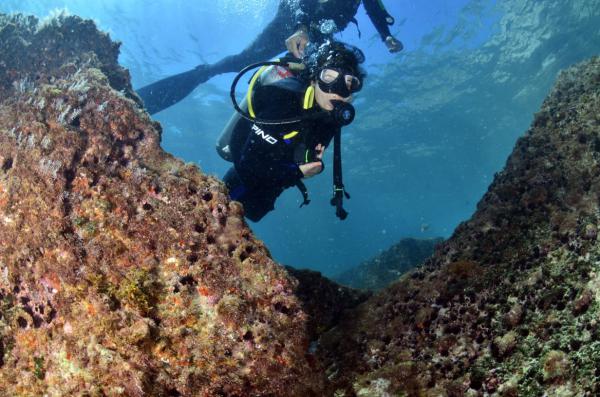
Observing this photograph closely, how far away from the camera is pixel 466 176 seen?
55.0 m

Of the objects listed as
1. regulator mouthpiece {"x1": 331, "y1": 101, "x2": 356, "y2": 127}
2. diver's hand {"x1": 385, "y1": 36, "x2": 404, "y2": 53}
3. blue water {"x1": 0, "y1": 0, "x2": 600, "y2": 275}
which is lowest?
regulator mouthpiece {"x1": 331, "y1": 101, "x2": 356, "y2": 127}

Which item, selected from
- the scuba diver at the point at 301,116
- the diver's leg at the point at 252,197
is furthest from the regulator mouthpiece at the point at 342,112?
the diver's leg at the point at 252,197

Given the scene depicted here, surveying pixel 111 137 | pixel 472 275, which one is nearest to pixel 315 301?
pixel 472 275

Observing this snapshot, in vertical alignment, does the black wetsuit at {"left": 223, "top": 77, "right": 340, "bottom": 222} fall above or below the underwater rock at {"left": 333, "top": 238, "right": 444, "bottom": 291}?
below

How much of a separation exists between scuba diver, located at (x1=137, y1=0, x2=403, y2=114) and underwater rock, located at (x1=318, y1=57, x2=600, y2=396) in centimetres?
416

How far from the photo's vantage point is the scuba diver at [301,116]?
4430 mm

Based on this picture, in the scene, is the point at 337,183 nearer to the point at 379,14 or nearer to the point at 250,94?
the point at 250,94

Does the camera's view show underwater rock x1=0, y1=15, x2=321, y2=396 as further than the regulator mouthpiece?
No

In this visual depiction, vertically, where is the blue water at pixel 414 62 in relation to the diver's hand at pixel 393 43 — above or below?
above

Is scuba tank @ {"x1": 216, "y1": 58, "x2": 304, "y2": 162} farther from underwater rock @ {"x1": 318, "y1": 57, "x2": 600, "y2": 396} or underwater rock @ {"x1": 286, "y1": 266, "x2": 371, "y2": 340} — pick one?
underwater rock @ {"x1": 318, "y1": 57, "x2": 600, "y2": 396}

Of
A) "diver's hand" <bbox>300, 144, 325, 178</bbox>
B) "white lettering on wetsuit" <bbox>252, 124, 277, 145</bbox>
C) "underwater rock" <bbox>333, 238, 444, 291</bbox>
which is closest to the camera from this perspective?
"diver's hand" <bbox>300, 144, 325, 178</bbox>

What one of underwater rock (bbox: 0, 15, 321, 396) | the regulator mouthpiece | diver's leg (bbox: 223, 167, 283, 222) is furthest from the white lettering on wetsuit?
underwater rock (bbox: 0, 15, 321, 396)

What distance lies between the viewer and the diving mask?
172 inches

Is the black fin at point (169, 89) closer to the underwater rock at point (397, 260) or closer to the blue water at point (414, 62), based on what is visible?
the blue water at point (414, 62)
